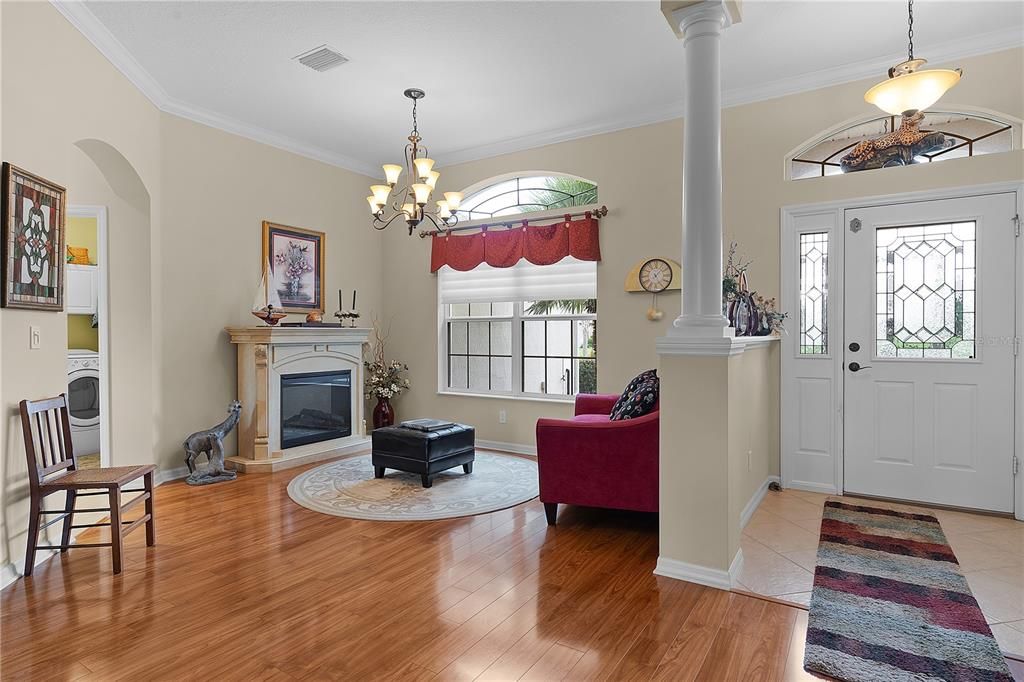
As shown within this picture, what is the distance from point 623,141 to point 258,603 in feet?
14.7

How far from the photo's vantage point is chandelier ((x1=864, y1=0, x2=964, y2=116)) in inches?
95.8

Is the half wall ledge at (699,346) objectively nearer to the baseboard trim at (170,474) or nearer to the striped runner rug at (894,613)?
the striped runner rug at (894,613)

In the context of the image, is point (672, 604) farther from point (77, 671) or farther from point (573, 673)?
point (77, 671)

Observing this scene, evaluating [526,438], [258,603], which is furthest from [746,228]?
[258,603]

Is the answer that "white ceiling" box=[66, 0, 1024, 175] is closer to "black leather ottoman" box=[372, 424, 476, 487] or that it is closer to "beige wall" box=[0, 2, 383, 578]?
"beige wall" box=[0, 2, 383, 578]

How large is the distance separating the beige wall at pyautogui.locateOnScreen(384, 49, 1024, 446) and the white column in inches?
73.1

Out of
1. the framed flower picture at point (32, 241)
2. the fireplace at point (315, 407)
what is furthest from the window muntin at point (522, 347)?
the framed flower picture at point (32, 241)

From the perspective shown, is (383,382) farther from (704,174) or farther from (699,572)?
(704,174)

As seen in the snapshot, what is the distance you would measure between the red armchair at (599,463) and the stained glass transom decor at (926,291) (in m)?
2.07

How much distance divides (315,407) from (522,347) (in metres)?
2.14

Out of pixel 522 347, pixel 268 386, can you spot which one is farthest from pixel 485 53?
pixel 268 386

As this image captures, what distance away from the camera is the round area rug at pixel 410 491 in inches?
150

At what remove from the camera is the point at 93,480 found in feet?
9.40

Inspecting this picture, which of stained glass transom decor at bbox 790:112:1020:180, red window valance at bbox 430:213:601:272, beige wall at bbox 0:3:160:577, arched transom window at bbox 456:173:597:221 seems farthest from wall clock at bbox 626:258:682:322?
beige wall at bbox 0:3:160:577
